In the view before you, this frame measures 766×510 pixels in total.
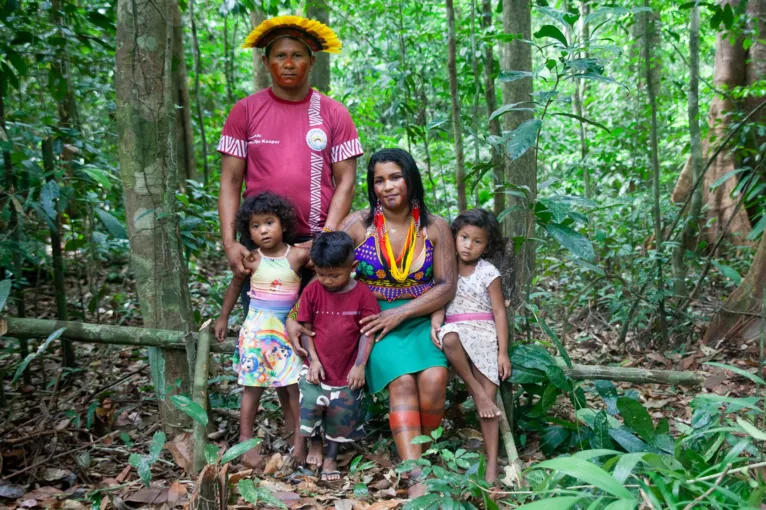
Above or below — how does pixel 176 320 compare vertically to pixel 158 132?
below

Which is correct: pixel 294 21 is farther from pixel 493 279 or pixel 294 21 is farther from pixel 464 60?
pixel 464 60

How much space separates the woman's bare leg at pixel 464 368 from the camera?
3.20 metres

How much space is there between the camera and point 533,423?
3.59 meters

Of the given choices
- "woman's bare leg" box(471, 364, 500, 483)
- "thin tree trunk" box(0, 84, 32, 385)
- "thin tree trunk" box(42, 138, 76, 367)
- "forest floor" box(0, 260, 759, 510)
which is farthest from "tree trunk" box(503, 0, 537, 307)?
"thin tree trunk" box(0, 84, 32, 385)

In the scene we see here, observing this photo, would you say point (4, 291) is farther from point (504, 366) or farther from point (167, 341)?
point (504, 366)

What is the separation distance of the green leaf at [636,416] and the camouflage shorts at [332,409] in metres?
1.25

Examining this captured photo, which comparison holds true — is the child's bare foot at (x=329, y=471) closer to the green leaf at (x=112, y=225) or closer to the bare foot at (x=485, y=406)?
the bare foot at (x=485, y=406)

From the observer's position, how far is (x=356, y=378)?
323 centimetres

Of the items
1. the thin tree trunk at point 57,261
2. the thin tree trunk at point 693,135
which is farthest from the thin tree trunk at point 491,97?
the thin tree trunk at point 57,261

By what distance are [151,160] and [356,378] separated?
1.47 metres

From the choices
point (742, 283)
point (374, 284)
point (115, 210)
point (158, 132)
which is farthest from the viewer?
point (115, 210)

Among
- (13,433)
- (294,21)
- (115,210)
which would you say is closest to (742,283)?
(294,21)

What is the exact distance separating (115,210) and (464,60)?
3733mm

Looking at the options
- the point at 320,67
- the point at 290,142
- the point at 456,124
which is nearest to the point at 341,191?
the point at 290,142
